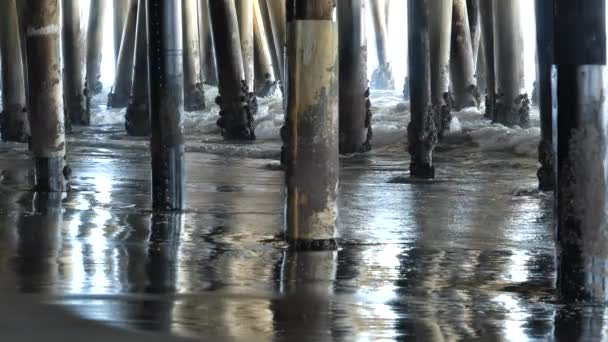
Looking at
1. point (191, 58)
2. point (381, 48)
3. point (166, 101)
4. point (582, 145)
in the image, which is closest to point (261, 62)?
point (191, 58)

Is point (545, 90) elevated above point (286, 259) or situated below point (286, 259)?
above

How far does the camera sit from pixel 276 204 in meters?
10.8

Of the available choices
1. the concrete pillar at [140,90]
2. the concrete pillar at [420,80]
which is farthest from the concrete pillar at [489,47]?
the concrete pillar at [420,80]

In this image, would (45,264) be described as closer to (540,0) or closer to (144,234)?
(144,234)

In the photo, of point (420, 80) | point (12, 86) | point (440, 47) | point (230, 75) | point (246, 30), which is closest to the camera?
point (420, 80)

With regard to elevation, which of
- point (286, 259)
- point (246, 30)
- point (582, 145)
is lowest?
point (286, 259)

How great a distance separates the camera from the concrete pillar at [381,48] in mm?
32500

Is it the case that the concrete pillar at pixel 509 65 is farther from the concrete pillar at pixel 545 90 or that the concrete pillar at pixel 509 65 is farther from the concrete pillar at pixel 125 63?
the concrete pillar at pixel 125 63

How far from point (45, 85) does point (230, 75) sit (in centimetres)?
657

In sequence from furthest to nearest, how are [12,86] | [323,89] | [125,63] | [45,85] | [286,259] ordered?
1. [125,63]
2. [12,86]
3. [45,85]
4. [323,89]
5. [286,259]

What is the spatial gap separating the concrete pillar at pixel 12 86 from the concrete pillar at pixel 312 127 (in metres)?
9.44

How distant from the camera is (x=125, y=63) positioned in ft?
78.4

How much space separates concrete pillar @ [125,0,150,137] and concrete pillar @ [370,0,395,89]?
13.8 m

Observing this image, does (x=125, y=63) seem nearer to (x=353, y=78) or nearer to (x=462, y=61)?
(x=462, y=61)
